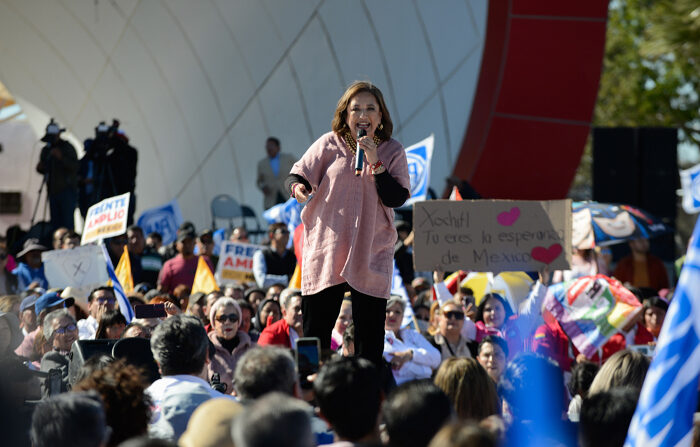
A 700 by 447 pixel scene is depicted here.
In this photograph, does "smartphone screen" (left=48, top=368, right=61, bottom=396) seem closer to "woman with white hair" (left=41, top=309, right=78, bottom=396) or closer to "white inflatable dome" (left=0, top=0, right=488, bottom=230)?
"woman with white hair" (left=41, top=309, right=78, bottom=396)

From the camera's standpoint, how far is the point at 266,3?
18.1 m

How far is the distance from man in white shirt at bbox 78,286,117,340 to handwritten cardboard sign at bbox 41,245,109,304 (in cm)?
98

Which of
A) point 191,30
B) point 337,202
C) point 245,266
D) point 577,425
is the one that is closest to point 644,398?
point 577,425

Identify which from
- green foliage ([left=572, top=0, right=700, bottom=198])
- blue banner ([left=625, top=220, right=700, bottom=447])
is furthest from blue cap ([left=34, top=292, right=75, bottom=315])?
green foliage ([left=572, top=0, right=700, bottom=198])

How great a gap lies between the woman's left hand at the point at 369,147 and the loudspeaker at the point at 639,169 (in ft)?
36.9

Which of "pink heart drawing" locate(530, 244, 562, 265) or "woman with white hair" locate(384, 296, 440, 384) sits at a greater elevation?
"pink heart drawing" locate(530, 244, 562, 265)

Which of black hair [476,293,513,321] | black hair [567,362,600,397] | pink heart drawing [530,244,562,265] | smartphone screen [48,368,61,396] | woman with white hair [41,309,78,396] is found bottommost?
black hair [567,362,600,397]

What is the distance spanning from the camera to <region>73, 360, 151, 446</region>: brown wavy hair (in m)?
4.03

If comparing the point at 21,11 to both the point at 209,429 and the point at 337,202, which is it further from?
the point at 209,429

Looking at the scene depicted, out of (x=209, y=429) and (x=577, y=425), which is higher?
(x=209, y=429)

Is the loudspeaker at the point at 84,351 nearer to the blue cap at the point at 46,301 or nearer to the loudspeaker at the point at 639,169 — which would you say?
the blue cap at the point at 46,301

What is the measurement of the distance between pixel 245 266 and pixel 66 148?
14.6 ft

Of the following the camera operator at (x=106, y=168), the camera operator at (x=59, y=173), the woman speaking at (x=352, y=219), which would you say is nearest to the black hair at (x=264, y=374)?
the woman speaking at (x=352, y=219)

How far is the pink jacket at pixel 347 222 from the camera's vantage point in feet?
17.9
